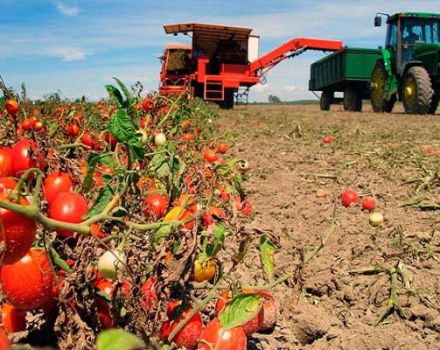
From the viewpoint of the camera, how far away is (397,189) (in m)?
4.21

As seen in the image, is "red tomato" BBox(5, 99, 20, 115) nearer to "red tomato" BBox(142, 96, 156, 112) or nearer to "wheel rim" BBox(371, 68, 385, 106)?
"red tomato" BBox(142, 96, 156, 112)

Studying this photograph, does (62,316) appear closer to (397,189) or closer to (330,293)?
(330,293)

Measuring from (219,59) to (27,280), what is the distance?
18.0 m

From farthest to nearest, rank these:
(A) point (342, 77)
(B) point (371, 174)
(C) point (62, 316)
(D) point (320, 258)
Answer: (A) point (342, 77) < (B) point (371, 174) < (D) point (320, 258) < (C) point (62, 316)

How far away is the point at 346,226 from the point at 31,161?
2.07 m

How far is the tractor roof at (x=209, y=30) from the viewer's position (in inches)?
708

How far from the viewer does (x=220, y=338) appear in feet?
4.31

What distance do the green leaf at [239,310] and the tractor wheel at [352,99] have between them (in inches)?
707

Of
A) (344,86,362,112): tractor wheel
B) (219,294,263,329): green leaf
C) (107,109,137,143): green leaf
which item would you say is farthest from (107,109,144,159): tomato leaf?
(344,86,362,112): tractor wheel

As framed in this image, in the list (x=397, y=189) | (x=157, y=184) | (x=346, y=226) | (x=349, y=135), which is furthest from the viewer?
(x=349, y=135)

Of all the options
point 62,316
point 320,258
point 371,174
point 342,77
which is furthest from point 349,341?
point 342,77

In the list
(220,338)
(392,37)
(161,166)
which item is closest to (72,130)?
(161,166)

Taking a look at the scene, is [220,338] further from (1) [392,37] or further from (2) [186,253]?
(1) [392,37]

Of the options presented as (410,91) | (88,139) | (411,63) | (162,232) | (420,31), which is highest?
(420,31)
